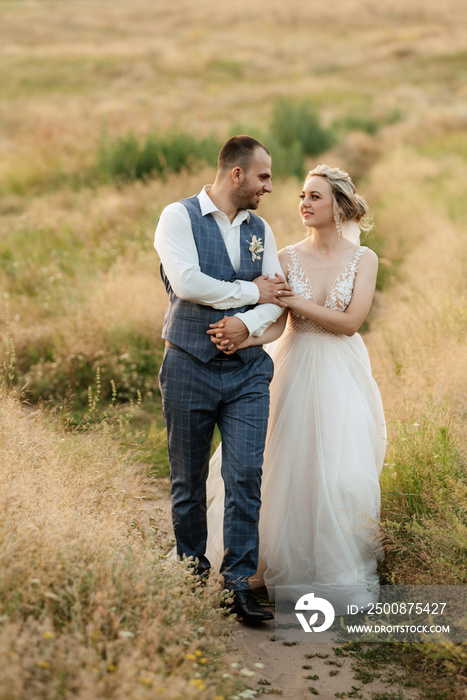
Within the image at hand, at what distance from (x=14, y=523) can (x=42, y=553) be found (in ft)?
1.04

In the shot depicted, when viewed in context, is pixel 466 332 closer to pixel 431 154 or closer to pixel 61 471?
pixel 61 471

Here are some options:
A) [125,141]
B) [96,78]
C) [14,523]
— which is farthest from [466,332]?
[96,78]

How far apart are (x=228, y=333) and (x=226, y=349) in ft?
0.30

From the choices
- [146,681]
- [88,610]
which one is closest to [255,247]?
[88,610]

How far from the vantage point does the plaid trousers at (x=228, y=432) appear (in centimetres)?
393

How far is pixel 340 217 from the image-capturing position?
441 centimetres

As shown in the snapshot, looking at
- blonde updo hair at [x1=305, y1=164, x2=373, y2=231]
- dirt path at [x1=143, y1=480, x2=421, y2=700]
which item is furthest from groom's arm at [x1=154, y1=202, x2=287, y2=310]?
dirt path at [x1=143, y1=480, x2=421, y2=700]

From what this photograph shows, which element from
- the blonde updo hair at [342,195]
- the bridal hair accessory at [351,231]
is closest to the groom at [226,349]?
the blonde updo hair at [342,195]

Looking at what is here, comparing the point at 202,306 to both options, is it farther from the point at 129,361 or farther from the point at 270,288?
the point at 129,361

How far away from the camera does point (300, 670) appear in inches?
137

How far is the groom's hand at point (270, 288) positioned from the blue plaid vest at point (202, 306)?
111 millimetres

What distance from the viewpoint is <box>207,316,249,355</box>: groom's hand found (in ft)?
12.6

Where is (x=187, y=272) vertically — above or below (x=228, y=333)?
above

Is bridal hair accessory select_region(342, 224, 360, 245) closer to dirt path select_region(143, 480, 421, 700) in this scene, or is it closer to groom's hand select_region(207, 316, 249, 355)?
groom's hand select_region(207, 316, 249, 355)
